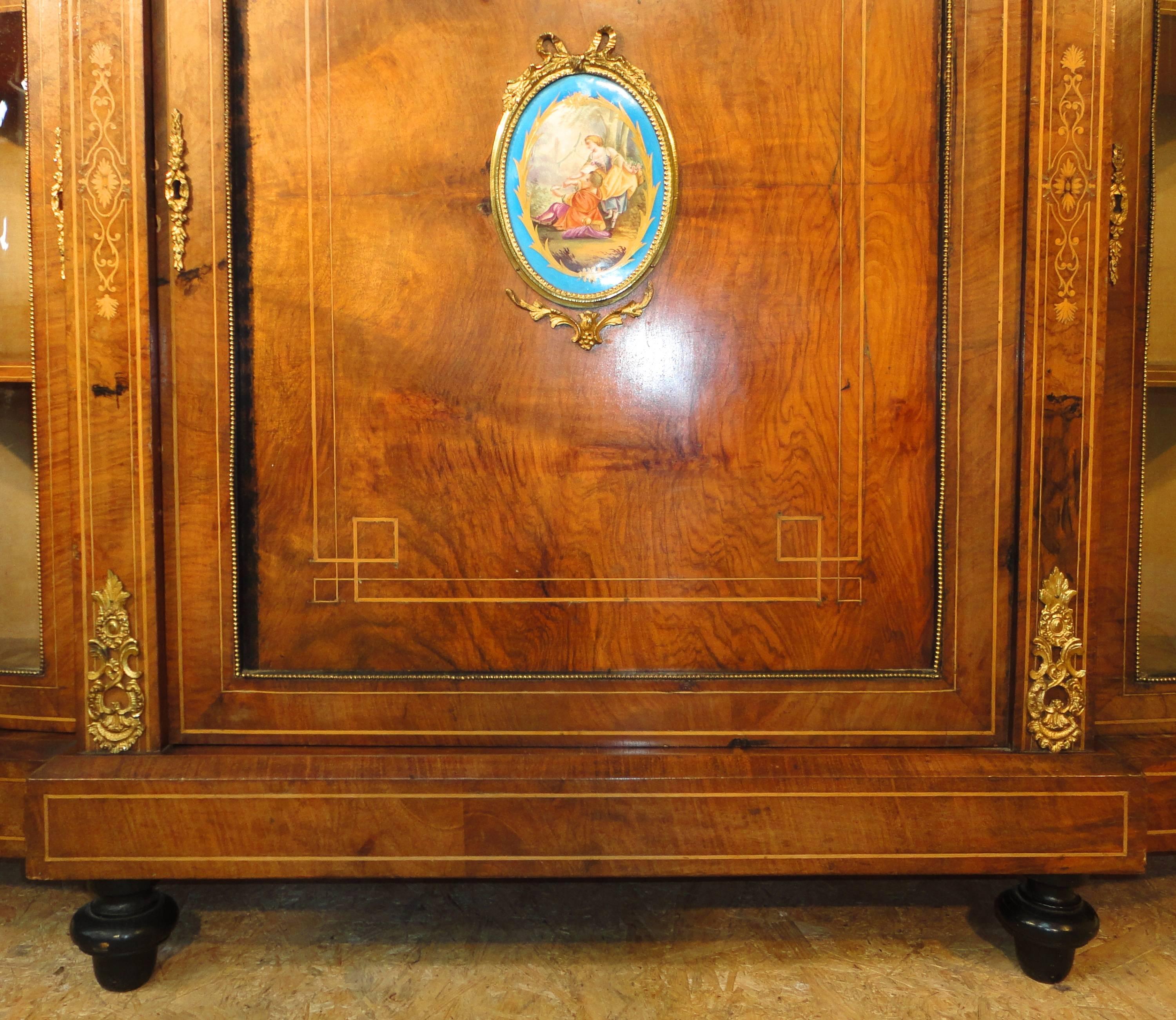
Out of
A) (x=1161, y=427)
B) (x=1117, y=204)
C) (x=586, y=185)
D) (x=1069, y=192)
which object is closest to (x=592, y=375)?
(x=586, y=185)

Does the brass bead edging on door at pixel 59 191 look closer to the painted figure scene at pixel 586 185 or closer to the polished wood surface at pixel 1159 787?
the painted figure scene at pixel 586 185

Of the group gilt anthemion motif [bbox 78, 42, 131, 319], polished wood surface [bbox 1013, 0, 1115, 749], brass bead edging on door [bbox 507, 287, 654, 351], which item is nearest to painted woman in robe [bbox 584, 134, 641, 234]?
brass bead edging on door [bbox 507, 287, 654, 351]

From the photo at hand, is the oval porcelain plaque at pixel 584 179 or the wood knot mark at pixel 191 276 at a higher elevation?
the oval porcelain plaque at pixel 584 179

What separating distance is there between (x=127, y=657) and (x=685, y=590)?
2.81 ft

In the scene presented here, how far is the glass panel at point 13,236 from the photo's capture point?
4.47ft

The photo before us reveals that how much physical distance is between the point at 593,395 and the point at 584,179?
0.33 m

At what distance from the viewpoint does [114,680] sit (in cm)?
125

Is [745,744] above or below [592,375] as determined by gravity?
below

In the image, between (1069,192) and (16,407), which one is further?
(16,407)

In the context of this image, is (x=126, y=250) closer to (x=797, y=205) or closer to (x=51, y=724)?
(x=51, y=724)

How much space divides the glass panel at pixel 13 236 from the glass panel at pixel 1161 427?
1.85 m

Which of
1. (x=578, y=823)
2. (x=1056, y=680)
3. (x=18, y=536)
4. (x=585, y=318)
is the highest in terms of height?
(x=585, y=318)

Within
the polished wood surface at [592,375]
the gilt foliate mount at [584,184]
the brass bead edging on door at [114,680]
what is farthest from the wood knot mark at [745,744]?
the brass bead edging on door at [114,680]

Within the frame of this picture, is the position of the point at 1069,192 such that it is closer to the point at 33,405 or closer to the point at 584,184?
the point at 584,184
